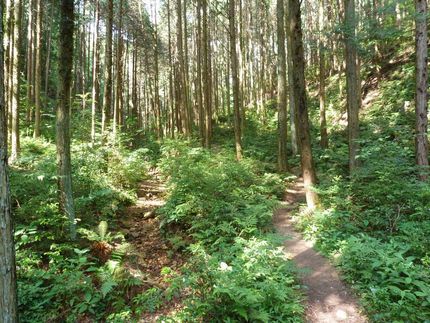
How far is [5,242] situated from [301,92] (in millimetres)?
7535

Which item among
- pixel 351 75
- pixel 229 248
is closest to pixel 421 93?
pixel 351 75

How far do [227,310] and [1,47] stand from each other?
4.14m

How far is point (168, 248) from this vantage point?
767 centimetres

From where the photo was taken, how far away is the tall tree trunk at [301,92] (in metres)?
8.64

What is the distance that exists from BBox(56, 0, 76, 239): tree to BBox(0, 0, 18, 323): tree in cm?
285

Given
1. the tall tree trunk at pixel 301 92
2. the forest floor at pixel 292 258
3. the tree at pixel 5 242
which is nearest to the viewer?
the tree at pixel 5 242

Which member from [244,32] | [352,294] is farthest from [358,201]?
[244,32]

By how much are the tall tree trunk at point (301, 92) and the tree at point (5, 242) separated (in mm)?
6931

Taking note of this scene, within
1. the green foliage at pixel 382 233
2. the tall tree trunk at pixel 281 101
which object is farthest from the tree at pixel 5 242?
the tall tree trunk at pixel 281 101

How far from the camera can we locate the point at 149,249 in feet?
25.2

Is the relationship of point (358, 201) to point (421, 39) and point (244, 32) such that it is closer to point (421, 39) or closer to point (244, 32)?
point (421, 39)

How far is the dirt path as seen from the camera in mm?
4805

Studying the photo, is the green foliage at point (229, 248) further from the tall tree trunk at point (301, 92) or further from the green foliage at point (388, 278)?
the tall tree trunk at point (301, 92)

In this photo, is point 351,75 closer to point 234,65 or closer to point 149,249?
point 234,65
